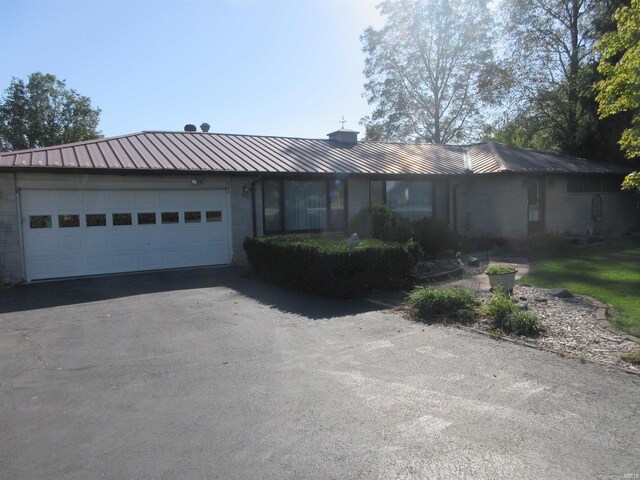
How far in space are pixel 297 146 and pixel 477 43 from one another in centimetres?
2358

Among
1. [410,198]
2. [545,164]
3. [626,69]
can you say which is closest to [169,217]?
[410,198]

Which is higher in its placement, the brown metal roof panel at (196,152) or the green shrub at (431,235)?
the brown metal roof panel at (196,152)

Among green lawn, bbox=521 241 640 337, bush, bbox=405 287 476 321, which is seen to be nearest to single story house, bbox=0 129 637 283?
green lawn, bbox=521 241 640 337

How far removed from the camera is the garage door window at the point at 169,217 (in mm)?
13102

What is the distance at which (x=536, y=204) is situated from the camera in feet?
58.9

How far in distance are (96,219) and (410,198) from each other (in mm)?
10258

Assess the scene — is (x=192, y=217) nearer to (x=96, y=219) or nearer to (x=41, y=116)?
(x=96, y=219)

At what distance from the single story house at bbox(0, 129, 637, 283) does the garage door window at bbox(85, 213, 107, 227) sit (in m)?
0.02

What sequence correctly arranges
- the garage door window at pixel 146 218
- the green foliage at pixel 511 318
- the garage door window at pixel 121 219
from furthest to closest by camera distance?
the garage door window at pixel 146 218
the garage door window at pixel 121 219
the green foliage at pixel 511 318

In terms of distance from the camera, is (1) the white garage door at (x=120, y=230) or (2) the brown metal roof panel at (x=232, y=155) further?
(2) the brown metal roof panel at (x=232, y=155)

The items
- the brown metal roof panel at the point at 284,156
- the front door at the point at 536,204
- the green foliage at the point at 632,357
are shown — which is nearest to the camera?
the green foliage at the point at 632,357

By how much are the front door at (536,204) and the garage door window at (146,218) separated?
12.9 metres

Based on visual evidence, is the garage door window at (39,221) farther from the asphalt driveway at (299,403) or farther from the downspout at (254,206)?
the downspout at (254,206)

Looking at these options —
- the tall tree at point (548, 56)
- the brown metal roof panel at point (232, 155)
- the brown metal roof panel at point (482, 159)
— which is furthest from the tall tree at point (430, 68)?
the brown metal roof panel at point (232, 155)
